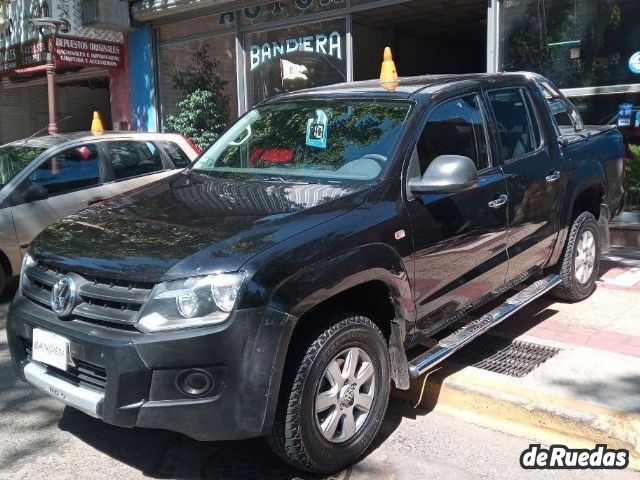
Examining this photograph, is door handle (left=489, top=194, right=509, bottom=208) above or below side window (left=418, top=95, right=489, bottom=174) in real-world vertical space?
below

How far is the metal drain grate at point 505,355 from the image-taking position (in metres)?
4.21

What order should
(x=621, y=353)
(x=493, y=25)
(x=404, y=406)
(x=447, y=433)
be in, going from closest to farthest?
(x=447, y=433), (x=404, y=406), (x=621, y=353), (x=493, y=25)

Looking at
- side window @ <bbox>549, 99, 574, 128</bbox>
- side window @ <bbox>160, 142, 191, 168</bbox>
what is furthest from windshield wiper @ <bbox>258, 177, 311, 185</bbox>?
side window @ <bbox>160, 142, 191, 168</bbox>

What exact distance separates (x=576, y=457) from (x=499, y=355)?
116cm

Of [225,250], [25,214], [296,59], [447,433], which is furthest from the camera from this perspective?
[296,59]

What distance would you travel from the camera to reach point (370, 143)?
376 centimetres

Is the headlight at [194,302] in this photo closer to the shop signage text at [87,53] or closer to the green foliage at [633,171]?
the green foliage at [633,171]

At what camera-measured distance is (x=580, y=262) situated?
18.0 feet

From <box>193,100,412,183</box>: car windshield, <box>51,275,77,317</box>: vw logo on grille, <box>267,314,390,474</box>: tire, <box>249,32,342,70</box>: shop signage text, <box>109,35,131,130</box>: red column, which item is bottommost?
<box>267,314,390,474</box>: tire

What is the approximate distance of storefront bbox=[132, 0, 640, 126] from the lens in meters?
8.12

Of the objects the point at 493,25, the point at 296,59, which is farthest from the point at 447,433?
the point at 296,59

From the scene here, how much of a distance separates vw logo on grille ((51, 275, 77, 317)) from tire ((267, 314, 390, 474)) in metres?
1.05

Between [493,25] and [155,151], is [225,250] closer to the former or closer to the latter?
[155,151]

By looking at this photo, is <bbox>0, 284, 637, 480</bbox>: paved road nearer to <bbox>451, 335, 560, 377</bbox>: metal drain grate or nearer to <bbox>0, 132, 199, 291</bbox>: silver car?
<bbox>451, 335, 560, 377</bbox>: metal drain grate
